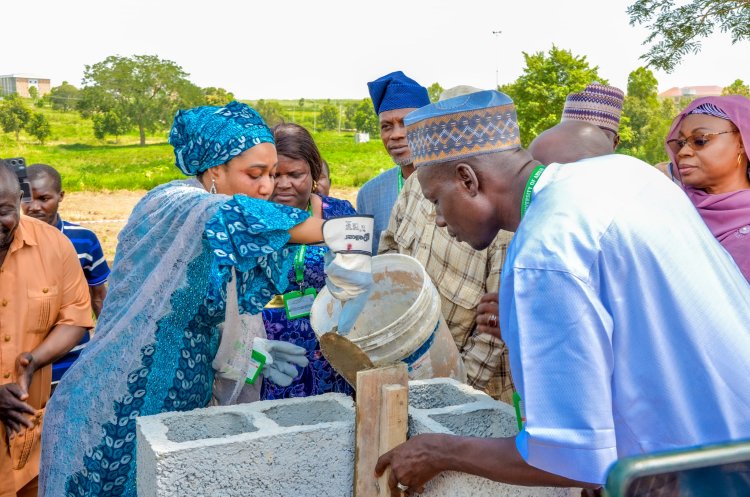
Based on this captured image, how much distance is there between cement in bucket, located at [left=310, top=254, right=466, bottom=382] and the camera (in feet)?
7.70

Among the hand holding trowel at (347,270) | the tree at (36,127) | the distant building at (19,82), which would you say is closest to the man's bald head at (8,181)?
the hand holding trowel at (347,270)

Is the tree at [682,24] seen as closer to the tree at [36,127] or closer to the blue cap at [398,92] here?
the blue cap at [398,92]

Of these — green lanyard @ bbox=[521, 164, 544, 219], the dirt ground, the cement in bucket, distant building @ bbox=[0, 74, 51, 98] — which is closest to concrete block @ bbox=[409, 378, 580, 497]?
the cement in bucket

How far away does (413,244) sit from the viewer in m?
3.35

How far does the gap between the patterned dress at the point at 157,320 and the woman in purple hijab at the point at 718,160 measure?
64.0 inches

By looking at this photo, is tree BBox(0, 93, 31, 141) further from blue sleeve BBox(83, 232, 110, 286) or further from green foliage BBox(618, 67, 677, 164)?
blue sleeve BBox(83, 232, 110, 286)

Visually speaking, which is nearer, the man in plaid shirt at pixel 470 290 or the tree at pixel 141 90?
the man in plaid shirt at pixel 470 290

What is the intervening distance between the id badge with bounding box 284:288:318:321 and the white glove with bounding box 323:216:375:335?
75 cm

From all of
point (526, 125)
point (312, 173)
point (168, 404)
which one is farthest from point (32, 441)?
point (526, 125)

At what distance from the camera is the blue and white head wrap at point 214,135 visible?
2574 mm

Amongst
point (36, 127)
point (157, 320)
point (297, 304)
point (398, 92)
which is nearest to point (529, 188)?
point (157, 320)

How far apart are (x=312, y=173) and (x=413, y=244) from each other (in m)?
0.84

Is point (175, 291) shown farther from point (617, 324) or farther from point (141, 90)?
point (141, 90)

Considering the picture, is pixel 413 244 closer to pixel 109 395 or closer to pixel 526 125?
pixel 109 395
